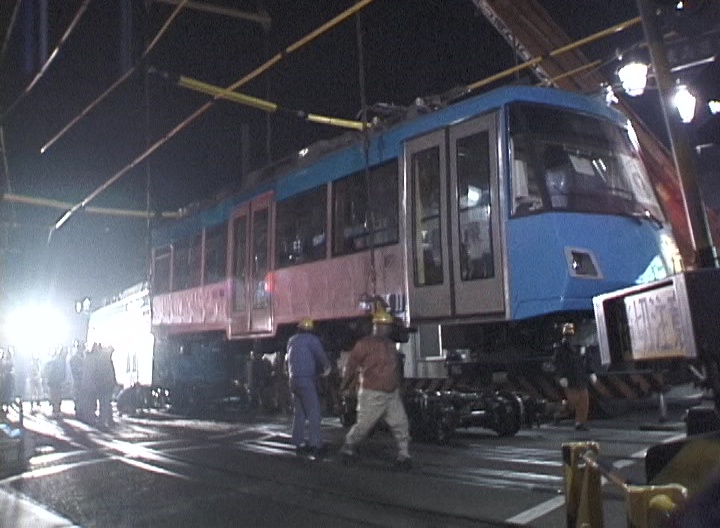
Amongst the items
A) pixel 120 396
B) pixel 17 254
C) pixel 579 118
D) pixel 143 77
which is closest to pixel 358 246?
pixel 579 118

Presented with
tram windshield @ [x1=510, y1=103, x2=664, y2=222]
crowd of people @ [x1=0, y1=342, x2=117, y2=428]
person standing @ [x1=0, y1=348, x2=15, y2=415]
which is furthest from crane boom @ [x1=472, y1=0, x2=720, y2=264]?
person standing @ [x1=0, y1=348, x2=15, y2=415]

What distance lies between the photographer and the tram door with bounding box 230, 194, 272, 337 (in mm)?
12680

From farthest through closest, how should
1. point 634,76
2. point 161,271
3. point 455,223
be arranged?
point 161,271 → point 634,76 → point 455,223

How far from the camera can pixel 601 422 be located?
10.6 metres

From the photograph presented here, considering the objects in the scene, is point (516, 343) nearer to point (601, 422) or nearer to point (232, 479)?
point (601, 422)

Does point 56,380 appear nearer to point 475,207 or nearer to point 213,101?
point 213,101

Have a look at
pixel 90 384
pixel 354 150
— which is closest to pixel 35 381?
pixel 90 384

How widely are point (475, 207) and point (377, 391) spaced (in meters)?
2.55

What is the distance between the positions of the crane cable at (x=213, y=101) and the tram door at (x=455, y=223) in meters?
2.85

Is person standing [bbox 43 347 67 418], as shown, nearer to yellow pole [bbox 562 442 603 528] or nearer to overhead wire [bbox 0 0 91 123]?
overhead wire [bbox 0 0 91 123]

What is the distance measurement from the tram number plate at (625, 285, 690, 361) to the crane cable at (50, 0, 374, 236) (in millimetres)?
8635

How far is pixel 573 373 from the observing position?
30.1ft

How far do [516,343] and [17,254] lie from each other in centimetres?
2314

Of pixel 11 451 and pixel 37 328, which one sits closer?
pixel 11 451
